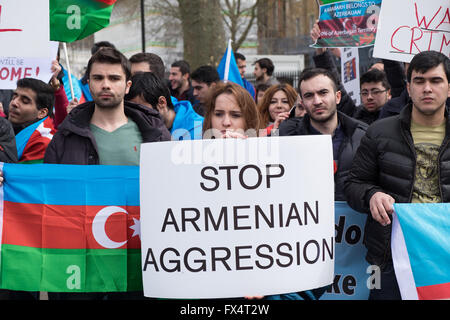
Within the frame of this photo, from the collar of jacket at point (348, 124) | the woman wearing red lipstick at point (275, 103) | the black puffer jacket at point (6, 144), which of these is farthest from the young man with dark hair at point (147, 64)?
the collar of jacket at point (348, 124)

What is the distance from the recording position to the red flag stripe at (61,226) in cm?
409

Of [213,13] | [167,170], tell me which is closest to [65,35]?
[167,170]

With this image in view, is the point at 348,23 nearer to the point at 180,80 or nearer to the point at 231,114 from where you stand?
the point at 231,114

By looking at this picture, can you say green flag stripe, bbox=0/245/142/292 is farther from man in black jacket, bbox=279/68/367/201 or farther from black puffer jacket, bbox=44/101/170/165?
man in black jacket, bbox=279/68/367/201

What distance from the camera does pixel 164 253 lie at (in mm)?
3533

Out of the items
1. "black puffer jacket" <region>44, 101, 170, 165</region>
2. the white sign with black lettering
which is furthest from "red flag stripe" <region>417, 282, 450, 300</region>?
"black puffer jacket" <region>44, 101, 170, 165</region>

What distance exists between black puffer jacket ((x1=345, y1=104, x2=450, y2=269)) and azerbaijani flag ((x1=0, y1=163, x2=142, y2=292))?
1.31 meters

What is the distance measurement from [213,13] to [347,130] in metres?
13.1

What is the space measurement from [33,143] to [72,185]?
3.62 ft

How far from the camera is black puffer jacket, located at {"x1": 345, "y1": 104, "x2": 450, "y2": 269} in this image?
12.7 feet

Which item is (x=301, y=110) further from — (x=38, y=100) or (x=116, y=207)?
(x=116, y=207)

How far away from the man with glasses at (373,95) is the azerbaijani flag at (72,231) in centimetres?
368

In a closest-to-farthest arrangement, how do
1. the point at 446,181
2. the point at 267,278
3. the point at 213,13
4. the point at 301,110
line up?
the point at 267,278
the point at 446,181
the point at 301,110
the point at 213,13

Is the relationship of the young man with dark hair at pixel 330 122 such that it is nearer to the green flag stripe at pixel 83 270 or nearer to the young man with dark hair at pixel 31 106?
the green flag stripe at pixel 83 270
